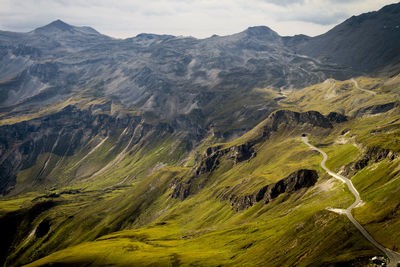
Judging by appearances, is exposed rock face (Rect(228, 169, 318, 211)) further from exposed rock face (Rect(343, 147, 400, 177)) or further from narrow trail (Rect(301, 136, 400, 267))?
narrow trail (Rect(301, 136, 400, 267))

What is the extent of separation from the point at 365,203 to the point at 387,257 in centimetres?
3240

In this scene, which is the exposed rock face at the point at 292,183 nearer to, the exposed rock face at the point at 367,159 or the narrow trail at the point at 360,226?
the exposed rock face at the point at 367,159

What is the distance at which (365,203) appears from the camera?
105 metres

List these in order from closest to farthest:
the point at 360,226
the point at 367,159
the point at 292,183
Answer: the point at 360,226, the point at 367,159, the point at 292,183

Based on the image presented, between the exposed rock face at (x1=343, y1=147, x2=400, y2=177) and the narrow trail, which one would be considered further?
the exposed rock face at (x1=343, y1=147, x2=400, y2=177)

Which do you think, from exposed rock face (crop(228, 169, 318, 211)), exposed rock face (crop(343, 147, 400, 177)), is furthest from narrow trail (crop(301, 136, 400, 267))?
exposed rock face (crop(228, 169, 318, 211))

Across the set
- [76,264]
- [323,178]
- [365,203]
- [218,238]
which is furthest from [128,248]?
[365,203]

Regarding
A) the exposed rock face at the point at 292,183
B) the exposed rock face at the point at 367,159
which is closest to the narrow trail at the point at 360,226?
the exposed rock face at the point at 367,159

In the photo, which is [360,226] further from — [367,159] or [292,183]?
[292,183]

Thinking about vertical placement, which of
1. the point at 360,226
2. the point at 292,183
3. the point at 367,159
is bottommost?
the point at 292,183

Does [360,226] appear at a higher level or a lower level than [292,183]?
higher

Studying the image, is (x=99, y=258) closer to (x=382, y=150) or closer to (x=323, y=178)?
(x=323, y=178)

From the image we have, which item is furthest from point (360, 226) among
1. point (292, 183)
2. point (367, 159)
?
point (292, 183)

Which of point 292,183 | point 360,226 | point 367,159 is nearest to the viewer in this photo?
point 360,226
